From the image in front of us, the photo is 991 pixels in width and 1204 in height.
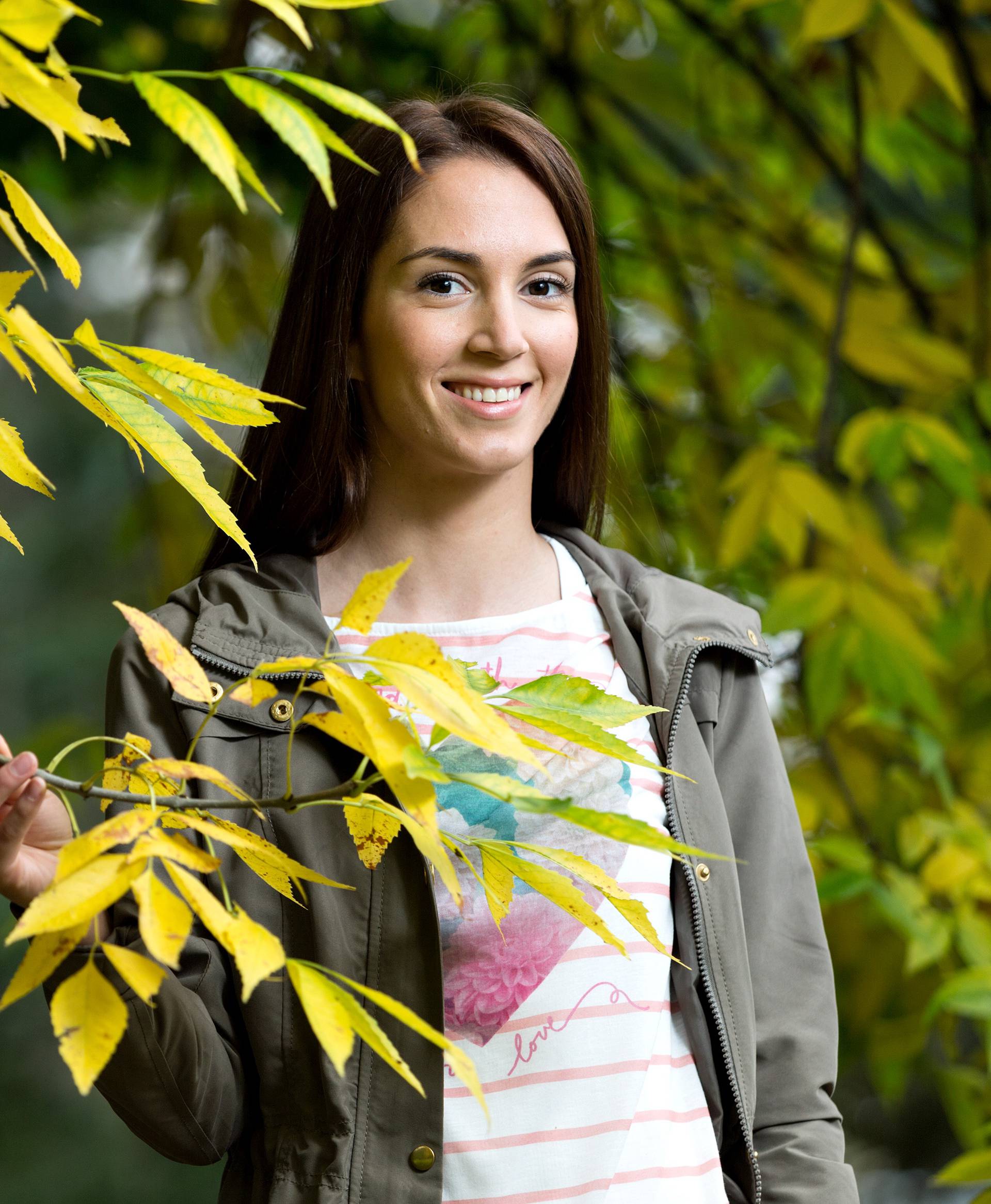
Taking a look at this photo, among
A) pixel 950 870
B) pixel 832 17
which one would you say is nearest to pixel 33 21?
pixel 832 17

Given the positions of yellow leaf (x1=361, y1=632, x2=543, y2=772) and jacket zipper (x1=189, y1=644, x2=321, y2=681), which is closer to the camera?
yellow leaf (x1=361, y1=632, x2=543, y2=772)

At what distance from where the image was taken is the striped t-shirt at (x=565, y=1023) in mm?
817

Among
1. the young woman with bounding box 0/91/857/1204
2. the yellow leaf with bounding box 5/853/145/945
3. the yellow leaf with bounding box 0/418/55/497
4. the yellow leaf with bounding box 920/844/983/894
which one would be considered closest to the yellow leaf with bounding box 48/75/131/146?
the yellow leaf with bounding box 0/418/55/497

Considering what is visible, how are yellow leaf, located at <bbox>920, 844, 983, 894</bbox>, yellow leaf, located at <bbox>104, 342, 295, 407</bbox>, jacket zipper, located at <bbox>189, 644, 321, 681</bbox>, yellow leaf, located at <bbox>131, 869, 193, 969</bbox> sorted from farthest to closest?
yellow leaf, located at <bbox>920, 844, 983, 894</bbox> → jacket zipper, located at <bbox>189, 644, 321, 681</bbox> → yellow leaf, located at <bbox>104, 342, 295, 407</bbox> → yellow leaf, located at <bbox>131, 869, 193, 969</bbox>

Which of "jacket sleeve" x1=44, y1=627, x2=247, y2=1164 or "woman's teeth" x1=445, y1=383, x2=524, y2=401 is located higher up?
"woman's teeth" x1=445, y1=383, x2=524, y2=401

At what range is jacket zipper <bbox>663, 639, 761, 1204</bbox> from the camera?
86cm

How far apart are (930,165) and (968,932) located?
1.04 metres

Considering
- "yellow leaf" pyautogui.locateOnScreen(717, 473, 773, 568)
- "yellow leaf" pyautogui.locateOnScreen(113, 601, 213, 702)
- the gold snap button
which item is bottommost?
the gold snap button

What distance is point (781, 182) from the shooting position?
1979mm

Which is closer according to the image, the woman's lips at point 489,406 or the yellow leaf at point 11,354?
the yellow leaf at point 11,354

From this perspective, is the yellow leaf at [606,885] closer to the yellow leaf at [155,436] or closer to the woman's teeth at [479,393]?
the yellow leaf at [155,436]

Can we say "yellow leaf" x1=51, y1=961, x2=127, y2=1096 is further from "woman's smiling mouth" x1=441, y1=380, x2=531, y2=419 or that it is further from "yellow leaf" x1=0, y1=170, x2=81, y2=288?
"woman's smiling mouth" x1=441, y1=380, x2=531, y2=419

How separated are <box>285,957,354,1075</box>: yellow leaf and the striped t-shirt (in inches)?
16.1

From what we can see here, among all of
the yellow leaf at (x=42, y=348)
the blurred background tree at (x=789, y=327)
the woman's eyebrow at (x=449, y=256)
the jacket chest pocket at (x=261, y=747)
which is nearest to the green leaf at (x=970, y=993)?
the blurred background tree at (x=789, y=327)
